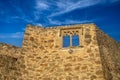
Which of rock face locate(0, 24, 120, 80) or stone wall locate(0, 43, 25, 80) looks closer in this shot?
stone wall locate(0, 43, 25, 80)

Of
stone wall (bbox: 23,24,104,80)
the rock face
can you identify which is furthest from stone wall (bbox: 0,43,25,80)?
stone wall (bbox: 23,24,104,80)

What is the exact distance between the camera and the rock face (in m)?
8.37

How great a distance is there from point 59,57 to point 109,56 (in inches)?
116

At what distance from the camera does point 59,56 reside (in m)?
9.16

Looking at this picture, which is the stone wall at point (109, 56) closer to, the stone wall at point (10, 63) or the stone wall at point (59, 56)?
the stone wall at point (59, 56)

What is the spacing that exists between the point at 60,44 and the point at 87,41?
1.47 meters

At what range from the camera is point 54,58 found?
9.19 meters

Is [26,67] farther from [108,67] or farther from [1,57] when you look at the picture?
[108,67]

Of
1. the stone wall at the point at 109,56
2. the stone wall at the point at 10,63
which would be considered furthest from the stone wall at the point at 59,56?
the stone wall at the point at 109,56

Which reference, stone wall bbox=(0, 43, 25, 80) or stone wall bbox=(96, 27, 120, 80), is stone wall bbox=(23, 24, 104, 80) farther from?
stone wall bbox=(96, 27, 120, 80)

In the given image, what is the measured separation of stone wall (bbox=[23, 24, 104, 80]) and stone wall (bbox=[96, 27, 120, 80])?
52 centimetres

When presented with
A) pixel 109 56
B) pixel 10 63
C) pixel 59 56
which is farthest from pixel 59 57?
pixel 109 56

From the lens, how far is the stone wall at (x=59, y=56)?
856 centimetres

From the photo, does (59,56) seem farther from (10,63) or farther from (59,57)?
(10,63)
